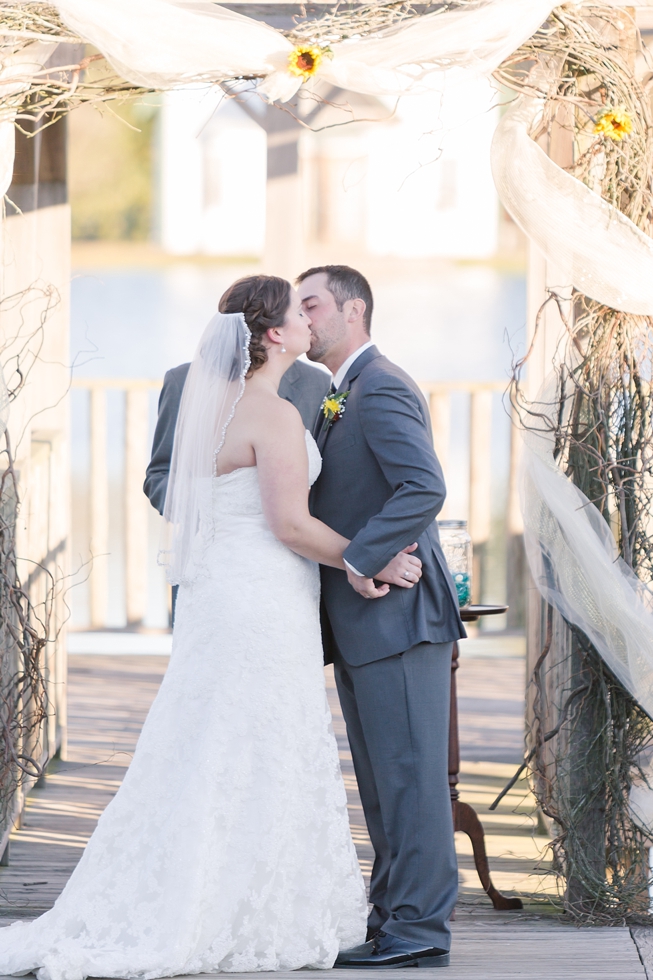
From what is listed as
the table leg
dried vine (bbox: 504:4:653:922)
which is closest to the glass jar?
the table leg

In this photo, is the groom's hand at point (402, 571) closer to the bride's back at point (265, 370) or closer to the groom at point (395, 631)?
the groom at point (395, 631)

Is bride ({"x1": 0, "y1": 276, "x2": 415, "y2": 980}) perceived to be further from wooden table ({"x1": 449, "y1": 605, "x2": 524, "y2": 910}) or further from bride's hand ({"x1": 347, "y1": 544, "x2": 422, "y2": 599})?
wooden table ({"x1": 449, "y1": 605, "x2": 524, "y2": 910})

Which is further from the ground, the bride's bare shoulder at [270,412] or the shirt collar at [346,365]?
the shirt collar at [346,365]

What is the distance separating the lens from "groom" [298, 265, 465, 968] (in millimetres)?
2662

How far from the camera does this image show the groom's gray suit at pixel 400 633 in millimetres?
2654

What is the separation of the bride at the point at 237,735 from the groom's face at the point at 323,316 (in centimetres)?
8

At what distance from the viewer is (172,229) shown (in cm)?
2242

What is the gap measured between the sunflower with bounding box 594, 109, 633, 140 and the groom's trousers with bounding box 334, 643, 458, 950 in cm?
140

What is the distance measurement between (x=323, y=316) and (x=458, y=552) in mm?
970

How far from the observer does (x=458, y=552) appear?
3482 mm

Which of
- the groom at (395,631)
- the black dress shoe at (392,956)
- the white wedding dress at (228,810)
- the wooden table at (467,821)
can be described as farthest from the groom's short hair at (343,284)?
the black dress shoe at (392,956)

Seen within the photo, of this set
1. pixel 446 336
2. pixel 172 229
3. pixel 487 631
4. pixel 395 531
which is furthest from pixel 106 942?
pixel 172 229

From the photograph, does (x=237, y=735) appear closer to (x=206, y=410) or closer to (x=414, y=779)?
(x=414, y=779)

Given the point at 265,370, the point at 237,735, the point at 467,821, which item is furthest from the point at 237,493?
the point at 467,821
